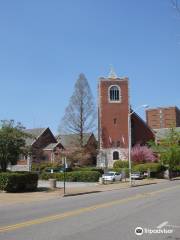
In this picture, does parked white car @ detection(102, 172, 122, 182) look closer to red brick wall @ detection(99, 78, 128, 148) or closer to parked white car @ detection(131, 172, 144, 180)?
parked white car @ detection(131, 172, 144, 180)

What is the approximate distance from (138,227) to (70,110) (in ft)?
235

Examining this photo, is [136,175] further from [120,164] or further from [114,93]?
[114,93]

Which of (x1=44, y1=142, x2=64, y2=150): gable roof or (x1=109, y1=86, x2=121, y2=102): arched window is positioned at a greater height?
(x1=109, y1=86, x2=121, y2=102): arched window

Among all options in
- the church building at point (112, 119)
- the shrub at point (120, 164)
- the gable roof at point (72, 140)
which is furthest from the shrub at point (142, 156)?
the gable roof at point (72, 140)

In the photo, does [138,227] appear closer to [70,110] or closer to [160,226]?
[160,226]

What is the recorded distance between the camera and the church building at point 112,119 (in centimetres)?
8769

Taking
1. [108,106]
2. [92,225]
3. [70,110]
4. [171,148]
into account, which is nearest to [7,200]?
[92,225]

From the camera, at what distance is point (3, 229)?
41.5ft

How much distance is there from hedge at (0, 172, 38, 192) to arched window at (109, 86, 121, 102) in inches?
2277

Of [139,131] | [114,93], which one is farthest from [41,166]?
[139,131]

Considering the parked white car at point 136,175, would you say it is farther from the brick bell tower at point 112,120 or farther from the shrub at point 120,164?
the brick bell tower at point 112,120

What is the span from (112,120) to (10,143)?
54383 mm

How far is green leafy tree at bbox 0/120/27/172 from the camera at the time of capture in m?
35.3

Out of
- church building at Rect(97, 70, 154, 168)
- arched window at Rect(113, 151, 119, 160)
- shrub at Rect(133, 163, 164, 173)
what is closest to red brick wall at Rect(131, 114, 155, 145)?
church building at Rect(97, 70, 154, 168)
